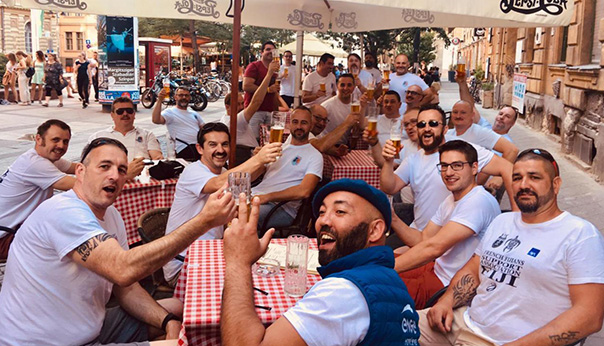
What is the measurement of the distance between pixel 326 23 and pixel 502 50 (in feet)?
52.3

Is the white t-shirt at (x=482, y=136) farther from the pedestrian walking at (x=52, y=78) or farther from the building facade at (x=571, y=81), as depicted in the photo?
the pedestrian walking at (x=52, y=78)

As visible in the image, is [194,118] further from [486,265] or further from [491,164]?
[486,265]

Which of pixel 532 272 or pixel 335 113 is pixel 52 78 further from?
pixel 532 272

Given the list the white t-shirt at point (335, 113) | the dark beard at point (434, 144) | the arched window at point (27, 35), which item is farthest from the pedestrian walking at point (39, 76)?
the arched window at point (27, 35)

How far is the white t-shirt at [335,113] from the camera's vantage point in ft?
23.6

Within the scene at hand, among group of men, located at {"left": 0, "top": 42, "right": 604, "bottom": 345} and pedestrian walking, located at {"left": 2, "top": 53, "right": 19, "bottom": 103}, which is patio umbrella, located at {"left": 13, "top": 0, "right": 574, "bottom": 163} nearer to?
group of men, located at {"left": 0, "top": 42, "right": 604, "bottom": 345}

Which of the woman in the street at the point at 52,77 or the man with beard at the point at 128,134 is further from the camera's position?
the woman in the street at the point at 52,77

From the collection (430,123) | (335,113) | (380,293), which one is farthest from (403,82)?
(380,293)

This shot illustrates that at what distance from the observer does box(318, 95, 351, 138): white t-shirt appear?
7.18 metres

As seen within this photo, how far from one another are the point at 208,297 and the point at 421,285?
1398 millimetres

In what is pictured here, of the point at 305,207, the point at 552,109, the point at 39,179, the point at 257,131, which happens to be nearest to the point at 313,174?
the point at 305,207

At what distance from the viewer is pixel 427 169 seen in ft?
13.8

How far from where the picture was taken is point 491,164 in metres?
4.22

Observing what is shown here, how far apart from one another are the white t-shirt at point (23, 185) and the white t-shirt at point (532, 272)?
3130mm
